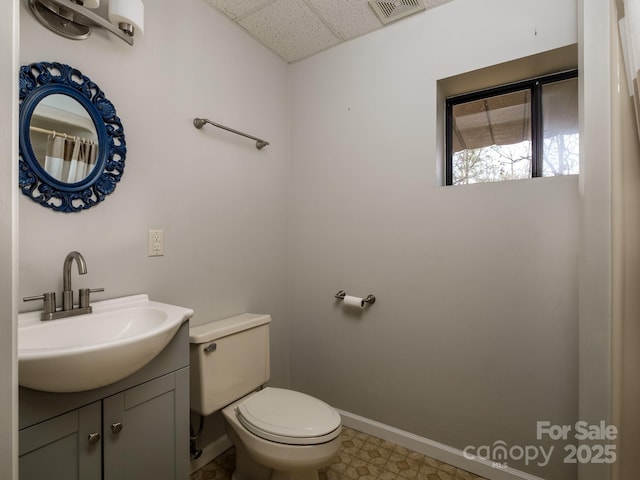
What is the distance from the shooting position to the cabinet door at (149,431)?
96cm

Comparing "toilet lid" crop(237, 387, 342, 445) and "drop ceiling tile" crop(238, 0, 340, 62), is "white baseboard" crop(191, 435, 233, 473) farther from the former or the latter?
"drop ceiling tile" crop(238, 0, 340, 62)

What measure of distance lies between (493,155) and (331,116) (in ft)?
3.16

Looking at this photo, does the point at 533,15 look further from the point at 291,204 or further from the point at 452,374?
the point at 452,374

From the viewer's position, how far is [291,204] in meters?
2.16

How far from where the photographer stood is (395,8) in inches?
64.0

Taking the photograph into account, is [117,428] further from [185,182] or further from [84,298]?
[185,182]

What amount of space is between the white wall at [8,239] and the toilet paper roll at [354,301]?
1.52 metres

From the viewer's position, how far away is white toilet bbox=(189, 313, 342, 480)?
1.19 metres

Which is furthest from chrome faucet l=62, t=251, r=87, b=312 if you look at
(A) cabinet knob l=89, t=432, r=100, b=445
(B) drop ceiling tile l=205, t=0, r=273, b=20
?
(B) drop ceiling tile l=205, t=0, r=273, b=20

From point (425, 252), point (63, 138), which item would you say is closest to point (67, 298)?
point (63, 138)

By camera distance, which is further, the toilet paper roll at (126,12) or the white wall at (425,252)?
the white wall at (425,252)

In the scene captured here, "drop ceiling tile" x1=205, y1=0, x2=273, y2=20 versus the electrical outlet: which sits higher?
"drop ceiling tile" x1=205, y1=0, x2=273, y2=20

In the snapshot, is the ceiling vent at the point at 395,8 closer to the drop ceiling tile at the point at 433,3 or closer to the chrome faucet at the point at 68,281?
the drop ceiling tile at the point at 433,3

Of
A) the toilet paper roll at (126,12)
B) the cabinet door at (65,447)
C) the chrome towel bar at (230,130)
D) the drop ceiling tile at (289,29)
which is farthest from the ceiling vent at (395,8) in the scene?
the cabinet door at (65,447)
